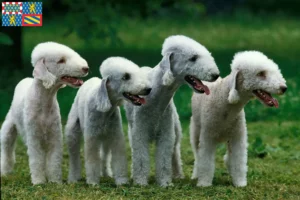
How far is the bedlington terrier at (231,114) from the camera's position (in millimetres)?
7996

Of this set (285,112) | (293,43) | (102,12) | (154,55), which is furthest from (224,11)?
(285,112)

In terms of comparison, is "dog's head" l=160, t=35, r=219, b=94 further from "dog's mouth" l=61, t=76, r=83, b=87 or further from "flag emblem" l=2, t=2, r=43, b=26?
"flag emblem" l=2, t=2, r=43, b=26

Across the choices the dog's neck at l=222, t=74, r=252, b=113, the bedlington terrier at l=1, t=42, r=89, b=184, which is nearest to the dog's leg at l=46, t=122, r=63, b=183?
the bedlington terrier at l=1, t=42, r=89, b=184

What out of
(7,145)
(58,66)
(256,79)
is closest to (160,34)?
(7,145)

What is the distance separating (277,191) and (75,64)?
8.29 feet

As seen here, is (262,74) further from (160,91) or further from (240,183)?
(240,183)

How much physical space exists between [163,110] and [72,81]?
1041mm

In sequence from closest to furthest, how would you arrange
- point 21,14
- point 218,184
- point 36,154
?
1. point 36,154
2. point 218,184
3. point 21,14

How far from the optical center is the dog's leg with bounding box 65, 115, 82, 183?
28.6 ft

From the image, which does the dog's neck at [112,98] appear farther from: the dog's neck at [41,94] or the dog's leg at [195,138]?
the dog's leg at [195,138]

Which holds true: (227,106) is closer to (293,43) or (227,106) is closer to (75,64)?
(75,64)

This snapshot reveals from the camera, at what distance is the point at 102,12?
1608 centimetres

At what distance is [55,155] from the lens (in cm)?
845

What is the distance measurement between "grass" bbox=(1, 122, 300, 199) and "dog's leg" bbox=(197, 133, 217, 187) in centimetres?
14
